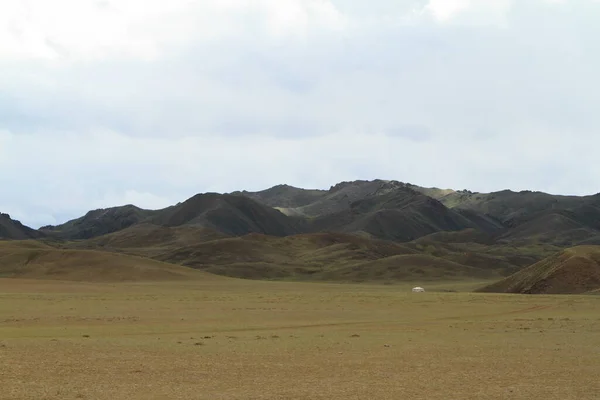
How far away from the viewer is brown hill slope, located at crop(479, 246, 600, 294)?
7573 centimetres

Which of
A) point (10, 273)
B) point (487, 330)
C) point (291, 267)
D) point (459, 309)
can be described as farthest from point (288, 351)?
point (291, 267)

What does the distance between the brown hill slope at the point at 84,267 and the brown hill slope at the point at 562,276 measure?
123 ft

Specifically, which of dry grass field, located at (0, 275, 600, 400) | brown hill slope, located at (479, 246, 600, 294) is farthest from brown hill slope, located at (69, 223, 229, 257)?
dry grass field, located at (0, 275, 600, 400)

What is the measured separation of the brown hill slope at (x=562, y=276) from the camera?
75.7 meters

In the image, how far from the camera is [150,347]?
2611cm

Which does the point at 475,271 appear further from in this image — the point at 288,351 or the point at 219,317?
the point at 288,351

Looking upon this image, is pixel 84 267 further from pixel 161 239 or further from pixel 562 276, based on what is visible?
pixel 161 239

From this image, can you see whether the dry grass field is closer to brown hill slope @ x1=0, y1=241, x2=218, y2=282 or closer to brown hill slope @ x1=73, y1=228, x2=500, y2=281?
brown hill slope @ x1=0, y1=241, x2=218, y2=282

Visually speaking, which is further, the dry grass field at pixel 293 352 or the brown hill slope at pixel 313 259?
the brown hill slope at pixel 313 259

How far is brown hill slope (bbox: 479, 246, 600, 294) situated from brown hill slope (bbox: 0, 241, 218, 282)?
123ft

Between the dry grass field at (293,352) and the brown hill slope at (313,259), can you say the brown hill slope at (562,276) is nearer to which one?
the dry grass field at (293,352)

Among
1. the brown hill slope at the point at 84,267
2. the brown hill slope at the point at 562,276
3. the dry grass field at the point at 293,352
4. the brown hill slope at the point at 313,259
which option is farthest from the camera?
the brown hill slope at the point at 313,259

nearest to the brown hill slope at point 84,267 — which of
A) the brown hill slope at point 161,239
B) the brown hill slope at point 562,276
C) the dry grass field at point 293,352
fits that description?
the brown hill slope at point 562,276

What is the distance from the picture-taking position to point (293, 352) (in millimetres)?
25656
